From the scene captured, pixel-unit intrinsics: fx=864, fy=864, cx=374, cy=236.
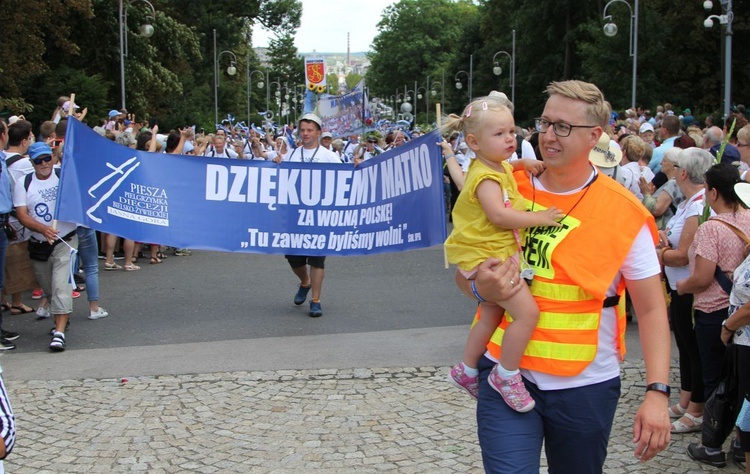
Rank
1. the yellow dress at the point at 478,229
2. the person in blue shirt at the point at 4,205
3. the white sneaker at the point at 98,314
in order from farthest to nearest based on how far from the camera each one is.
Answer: the white sneaker at the point at 98,314 → the person in blue shirt at the point at 4,205 → the yellow dress at the point at 478,229

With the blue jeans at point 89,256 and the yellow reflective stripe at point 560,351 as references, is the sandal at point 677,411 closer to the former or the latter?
the yellow reflective stripe at point 560,351

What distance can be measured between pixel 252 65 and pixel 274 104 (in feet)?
55.4

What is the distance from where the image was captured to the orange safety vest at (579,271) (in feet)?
9.55

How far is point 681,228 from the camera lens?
5824mm

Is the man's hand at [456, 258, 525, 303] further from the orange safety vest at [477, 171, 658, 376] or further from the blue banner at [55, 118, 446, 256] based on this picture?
the blue banner at [55, 118, 446, 256]

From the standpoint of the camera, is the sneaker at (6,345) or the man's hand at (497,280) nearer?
the man's hand at (497,280)

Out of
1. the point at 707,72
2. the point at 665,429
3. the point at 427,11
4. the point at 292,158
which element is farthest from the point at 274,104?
the point at 665,429

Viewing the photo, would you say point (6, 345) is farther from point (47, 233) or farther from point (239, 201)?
point (239, 201)

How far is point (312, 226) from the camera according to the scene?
8.77 meters

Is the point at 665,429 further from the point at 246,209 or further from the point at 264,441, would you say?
the point at 246,209

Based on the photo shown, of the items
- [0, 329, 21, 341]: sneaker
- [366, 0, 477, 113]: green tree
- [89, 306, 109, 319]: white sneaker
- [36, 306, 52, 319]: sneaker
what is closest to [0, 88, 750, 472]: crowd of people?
[0, 329, 21, 341]: sneaker

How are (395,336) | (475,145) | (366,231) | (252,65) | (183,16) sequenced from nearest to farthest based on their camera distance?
(475,145)
(395,336)
(366,231)
(183,16)
(252,65)

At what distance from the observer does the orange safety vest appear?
2.91 m

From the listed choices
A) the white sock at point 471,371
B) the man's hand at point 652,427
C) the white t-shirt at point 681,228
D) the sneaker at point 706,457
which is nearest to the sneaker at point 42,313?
the white t-shirt at point 681,228
